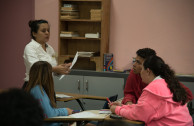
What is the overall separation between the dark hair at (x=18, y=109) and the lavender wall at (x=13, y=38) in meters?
4.92

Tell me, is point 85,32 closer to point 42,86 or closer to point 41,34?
point 41,34

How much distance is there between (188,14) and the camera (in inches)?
183

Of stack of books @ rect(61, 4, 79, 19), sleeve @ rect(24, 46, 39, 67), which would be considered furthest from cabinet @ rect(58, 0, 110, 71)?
sleeve @ rect(24, 46, 39, 67)

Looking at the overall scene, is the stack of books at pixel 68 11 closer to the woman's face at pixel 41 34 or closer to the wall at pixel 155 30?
the wall at pixel 155 30

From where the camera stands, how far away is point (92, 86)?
464cm

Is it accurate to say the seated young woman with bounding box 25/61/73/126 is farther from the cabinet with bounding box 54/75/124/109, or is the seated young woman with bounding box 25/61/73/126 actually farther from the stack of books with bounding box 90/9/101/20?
the stack of books with bounding box 90/9/101/20

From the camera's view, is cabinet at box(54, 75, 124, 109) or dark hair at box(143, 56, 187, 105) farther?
cabinet at box(54, 75, 124, 109)

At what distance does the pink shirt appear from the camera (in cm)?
220

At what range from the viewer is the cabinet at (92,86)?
14.9ft

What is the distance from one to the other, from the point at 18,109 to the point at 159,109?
156 cm

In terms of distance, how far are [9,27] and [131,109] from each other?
13.8ft

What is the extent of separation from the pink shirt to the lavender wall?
3.87 metres

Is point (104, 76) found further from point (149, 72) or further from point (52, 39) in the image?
point (149, 72)

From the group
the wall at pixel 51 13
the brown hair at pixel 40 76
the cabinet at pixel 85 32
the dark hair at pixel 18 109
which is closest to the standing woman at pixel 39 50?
the brown hair at pixel 40 76
